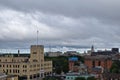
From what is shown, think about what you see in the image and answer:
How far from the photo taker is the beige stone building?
396ft

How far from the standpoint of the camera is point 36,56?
438ft

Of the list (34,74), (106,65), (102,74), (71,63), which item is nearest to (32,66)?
(34,74)

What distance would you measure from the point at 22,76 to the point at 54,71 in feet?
83.3

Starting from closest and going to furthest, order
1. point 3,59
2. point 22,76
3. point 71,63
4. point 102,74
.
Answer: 1. point 102,74
2. point 22,76
3. point 3,59
4. point 71,63

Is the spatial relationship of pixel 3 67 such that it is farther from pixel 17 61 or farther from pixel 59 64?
pixel 59 64

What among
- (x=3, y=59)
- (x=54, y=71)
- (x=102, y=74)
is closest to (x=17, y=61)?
(x=3, y=59)

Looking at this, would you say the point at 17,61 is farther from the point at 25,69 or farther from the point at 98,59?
the point at 98,59

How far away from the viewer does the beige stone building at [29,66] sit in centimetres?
12062

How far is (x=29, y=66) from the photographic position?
4801 inches

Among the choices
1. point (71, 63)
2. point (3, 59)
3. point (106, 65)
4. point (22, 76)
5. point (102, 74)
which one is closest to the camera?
point (102, 74)

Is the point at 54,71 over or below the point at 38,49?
below

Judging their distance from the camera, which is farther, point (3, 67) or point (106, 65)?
point (106, 65)

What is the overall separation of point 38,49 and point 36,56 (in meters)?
2.94

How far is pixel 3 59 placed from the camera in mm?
128250
